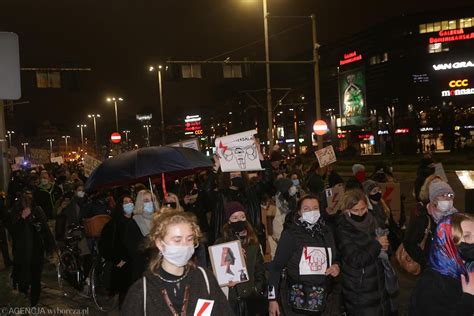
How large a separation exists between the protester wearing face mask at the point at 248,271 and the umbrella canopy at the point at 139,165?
172 cm

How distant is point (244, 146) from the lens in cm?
833

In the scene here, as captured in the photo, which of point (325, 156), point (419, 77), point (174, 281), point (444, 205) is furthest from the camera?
point (419, 77)

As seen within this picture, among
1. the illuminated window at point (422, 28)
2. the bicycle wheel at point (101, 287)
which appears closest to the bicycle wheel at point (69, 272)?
the bicycle wheel at point (101, 287)

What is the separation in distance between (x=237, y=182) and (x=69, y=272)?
3970mm

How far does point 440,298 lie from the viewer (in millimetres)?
3818

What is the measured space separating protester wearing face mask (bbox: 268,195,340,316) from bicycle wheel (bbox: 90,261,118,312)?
3.97 m

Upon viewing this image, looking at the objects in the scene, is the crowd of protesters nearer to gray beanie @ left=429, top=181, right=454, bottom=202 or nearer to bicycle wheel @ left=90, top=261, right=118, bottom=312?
gray beanie @ left=429, top=181, right=454, bottom=202

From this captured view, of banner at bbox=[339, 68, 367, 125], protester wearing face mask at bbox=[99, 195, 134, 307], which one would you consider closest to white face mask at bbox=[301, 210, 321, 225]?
protester wearing face mask at bbox=[99, 195, 134, 307]

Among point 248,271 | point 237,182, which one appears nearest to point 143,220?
point 237,182

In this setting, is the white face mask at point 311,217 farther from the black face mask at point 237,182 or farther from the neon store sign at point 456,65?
the neon store sign at point 456,65

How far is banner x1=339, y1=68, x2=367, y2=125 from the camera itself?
44906 mm

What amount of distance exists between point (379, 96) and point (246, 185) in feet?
286

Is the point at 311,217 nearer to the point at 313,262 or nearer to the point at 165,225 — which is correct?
the point at 313,262

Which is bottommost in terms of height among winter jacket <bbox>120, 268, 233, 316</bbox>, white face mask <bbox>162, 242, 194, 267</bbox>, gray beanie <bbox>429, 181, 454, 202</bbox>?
winter jacket <bbox>120, 268, 233, 316</bbox>
